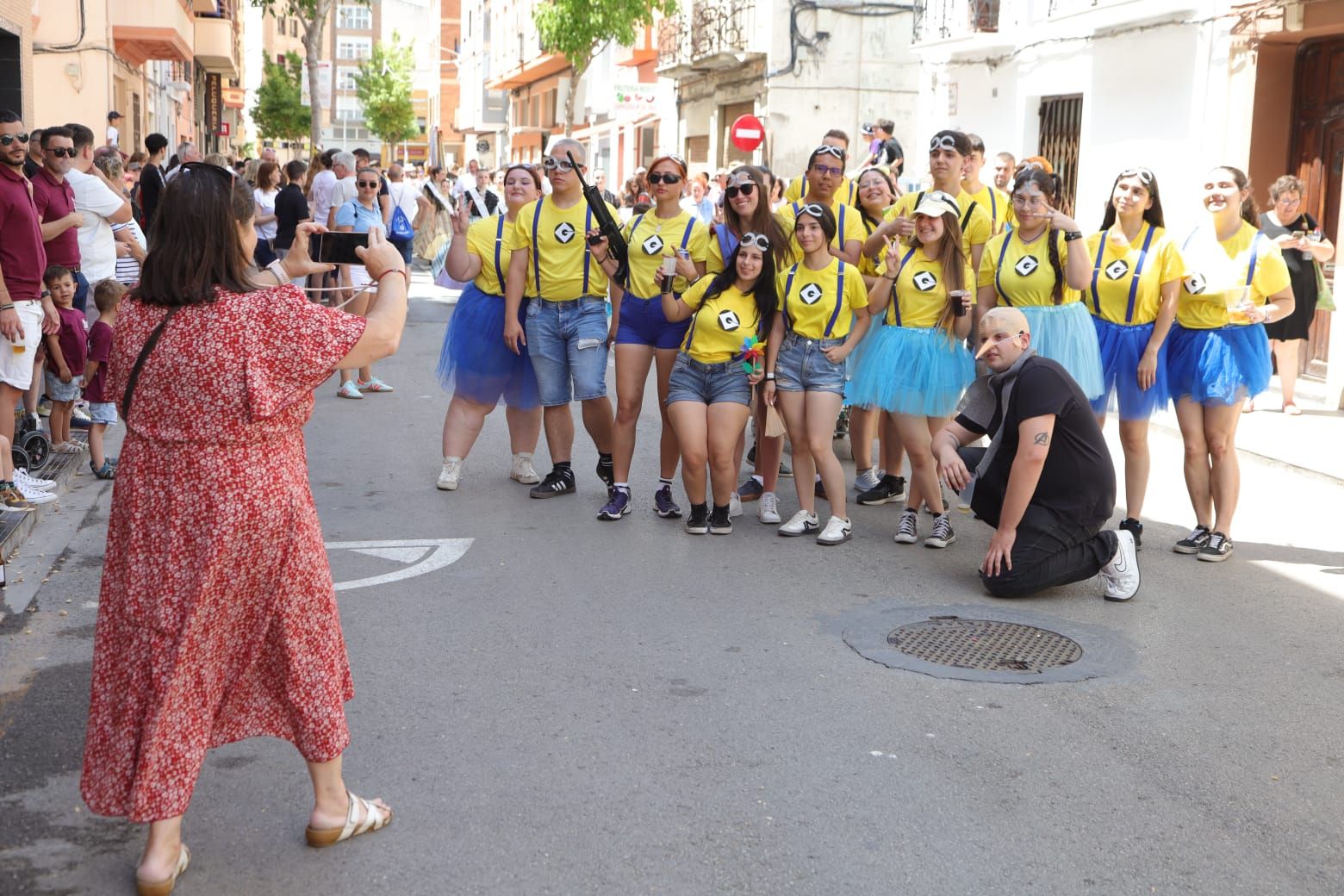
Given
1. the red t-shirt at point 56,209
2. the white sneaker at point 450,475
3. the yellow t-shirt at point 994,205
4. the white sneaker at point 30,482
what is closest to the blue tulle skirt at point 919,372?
the yellow t-shirt at point 994,205

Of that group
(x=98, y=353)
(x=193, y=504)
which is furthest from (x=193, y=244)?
(x=98, y=353)

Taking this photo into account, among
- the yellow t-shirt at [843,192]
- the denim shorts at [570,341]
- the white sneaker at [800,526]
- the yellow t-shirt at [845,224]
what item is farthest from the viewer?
the yellow t-shirt at [843,192]

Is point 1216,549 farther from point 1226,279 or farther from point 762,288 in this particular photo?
point 762,288

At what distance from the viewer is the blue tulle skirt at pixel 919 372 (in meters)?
7.53

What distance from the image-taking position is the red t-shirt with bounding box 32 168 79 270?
28.6 ft

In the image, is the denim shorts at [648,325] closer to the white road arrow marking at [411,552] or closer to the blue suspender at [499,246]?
the blue suspender at [499,246]

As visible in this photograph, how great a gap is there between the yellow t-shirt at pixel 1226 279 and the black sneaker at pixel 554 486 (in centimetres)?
354

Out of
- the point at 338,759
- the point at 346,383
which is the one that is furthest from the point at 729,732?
the point at 346,383

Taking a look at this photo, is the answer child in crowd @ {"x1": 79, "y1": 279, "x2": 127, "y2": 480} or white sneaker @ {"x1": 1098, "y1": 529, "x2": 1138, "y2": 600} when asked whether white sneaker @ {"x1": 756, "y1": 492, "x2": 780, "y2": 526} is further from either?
child in crowd @ {"x1": 79, "y1": 279, "x2": 127, "y2": 480}

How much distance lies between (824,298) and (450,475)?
103 inches

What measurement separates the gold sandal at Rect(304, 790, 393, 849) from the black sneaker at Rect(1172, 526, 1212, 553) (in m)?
4.81

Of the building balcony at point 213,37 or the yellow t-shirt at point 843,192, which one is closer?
the yellow t-shirt at point 843,192

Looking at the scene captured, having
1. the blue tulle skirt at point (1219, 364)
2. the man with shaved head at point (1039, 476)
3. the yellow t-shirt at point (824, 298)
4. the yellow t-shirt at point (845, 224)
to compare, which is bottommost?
the man with shaved head at point (1039, 476)

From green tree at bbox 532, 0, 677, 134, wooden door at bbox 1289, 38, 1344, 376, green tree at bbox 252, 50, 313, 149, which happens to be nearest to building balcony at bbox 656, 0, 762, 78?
green tree at bbox 532, 0, 677, 134
